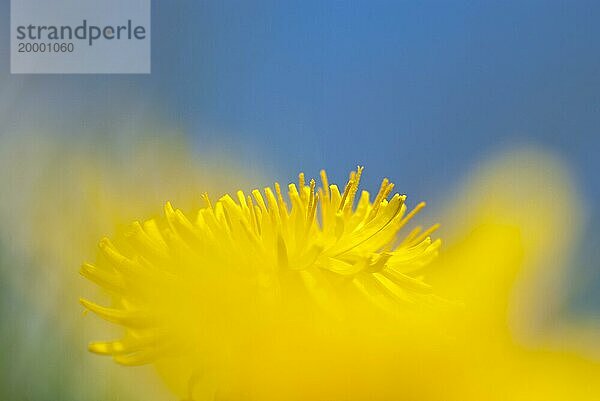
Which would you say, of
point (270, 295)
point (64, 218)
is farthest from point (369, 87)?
point (64, 218)

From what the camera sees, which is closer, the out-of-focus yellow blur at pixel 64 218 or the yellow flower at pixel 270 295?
the yellow flower at pixel 270 295

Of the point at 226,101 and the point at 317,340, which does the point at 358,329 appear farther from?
the point at 226,101

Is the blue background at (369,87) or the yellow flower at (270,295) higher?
the blue background at (369,87)

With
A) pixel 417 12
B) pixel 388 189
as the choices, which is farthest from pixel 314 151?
pixel 417 12

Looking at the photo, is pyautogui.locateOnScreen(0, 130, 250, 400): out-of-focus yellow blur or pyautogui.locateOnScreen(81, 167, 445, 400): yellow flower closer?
pyautogui.locateOnScreen(81, 167, 445, 400): yellow flower

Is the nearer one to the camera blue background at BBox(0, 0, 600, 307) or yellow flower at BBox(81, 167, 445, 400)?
yellow flower at BBox(81, 167, 445, 400)

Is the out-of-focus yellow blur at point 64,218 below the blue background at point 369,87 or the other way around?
below

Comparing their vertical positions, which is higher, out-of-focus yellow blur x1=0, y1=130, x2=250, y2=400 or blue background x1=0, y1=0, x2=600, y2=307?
blue background x1=0, y1=0, x2=600, y2=307

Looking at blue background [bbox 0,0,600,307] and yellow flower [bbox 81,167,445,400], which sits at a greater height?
blue background [bbox 0,0,600,307]
